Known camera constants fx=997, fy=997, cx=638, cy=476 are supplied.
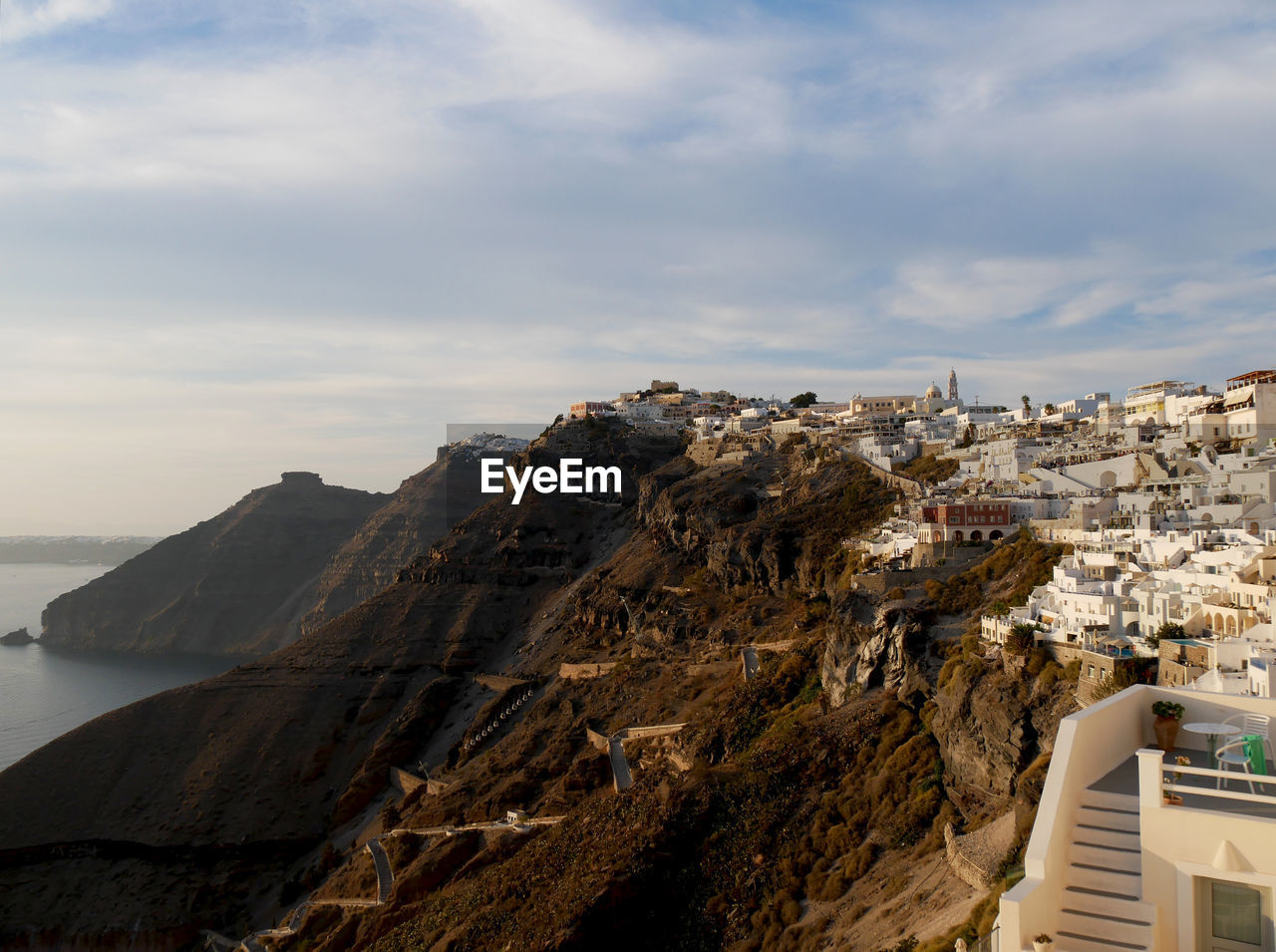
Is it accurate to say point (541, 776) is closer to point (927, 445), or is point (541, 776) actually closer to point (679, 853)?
point (679, 853)

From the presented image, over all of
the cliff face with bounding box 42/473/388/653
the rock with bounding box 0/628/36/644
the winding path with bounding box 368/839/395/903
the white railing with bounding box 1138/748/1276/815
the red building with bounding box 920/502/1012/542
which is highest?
the red building with bounding box 920/502/1012/542

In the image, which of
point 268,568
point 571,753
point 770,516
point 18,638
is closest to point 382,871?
point 571,753

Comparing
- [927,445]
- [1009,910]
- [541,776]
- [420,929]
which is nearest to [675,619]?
[541,776]

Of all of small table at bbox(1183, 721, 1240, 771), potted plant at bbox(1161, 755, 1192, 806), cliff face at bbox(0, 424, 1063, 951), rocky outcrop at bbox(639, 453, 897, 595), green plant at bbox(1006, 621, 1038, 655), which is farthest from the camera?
rocky outcrop at bbox(639, 453, 897, 595)

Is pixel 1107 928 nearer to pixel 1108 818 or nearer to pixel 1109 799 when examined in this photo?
pixel 1108 818

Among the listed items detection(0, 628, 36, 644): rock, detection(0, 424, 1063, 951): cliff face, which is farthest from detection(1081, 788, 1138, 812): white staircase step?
detection(0, 628, 36, 644): rock

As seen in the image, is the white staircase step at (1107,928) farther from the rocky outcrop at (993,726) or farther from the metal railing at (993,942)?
the rocky outcrop at (993,726)

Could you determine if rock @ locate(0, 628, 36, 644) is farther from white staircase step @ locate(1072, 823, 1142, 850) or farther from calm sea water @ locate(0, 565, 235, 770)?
white staircase step @ locate(1072, 823, 1142, 850)
